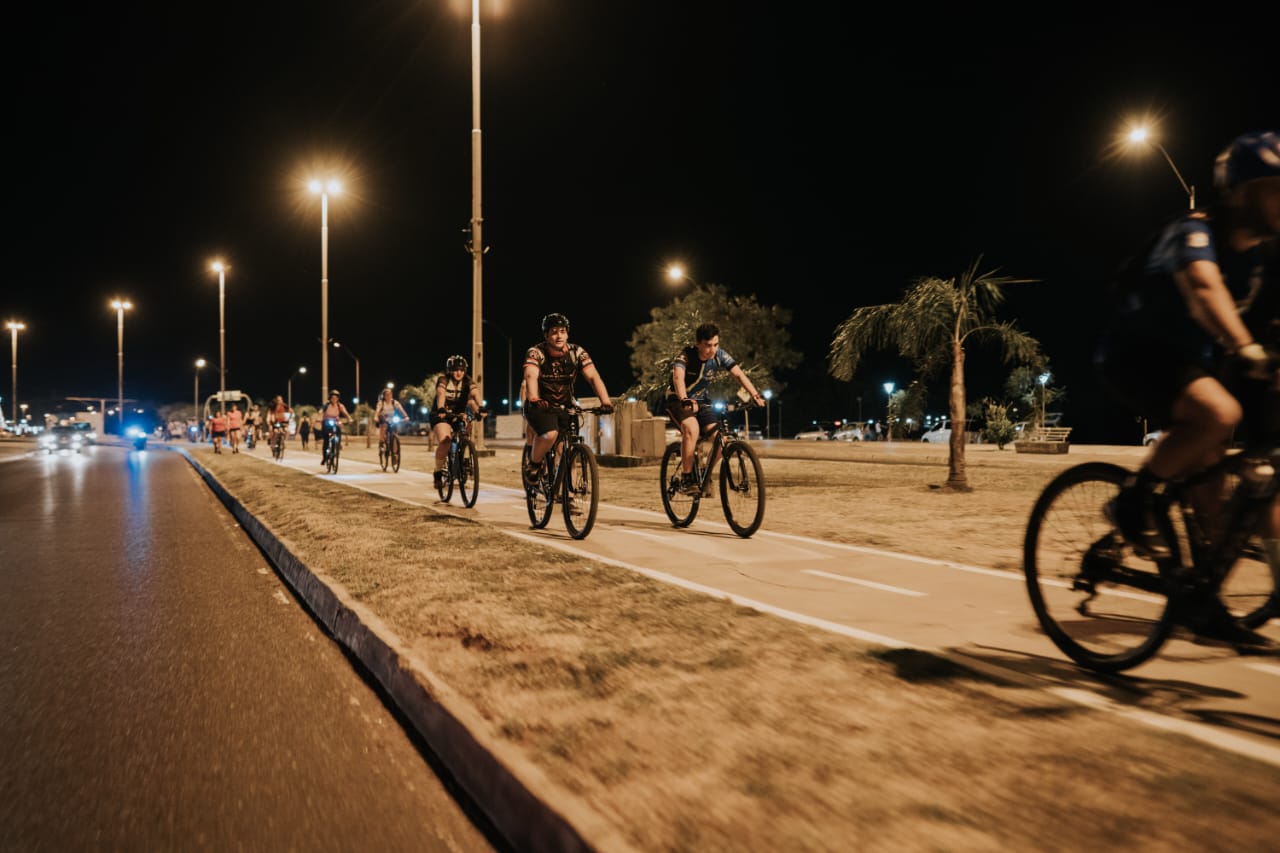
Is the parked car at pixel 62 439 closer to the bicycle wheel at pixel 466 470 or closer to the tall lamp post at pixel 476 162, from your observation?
the tall lamp post at pixel 476 162

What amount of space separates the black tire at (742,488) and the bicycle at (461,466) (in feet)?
11.9

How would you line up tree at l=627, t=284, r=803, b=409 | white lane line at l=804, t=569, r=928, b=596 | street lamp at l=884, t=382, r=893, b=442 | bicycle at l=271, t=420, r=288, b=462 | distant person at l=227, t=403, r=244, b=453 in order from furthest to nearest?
tree at l=627, t=284, r=803, b=409 → distant person at l=227, t=403, r=244, b=453 → bicycle at l=271, t=420, r=288, b=462 → street lamp at l=884, t=382, r=893, b=442 → white lane line at l=804, t=569, r=928, b=596

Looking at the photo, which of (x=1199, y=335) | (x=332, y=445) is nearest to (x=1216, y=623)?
(x=1199, y=335)

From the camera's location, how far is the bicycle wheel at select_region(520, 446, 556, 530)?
8.74 meters

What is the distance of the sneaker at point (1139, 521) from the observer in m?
3.71

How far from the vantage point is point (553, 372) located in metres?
8.64

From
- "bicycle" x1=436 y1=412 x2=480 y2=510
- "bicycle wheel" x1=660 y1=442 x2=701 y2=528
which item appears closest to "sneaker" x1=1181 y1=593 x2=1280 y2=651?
"bicycle wheel" x1=660 y1=442 x2=701 y2=528

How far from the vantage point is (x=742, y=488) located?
323 inches

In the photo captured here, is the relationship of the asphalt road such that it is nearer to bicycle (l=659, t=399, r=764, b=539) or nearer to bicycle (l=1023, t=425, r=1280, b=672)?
bicycle (l=1023, t=425, r=1280, b=672)

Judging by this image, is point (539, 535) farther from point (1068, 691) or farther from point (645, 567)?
point (1068, 691)

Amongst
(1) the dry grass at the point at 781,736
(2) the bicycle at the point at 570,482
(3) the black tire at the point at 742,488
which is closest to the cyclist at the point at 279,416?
(2) the bicycle at the point at 570,482

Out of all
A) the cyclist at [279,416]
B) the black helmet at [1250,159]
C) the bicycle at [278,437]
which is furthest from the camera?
the cyclist at [279,416]

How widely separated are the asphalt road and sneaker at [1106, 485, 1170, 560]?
9.13ft

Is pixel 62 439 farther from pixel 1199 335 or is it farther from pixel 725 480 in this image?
pixel 1199 335
